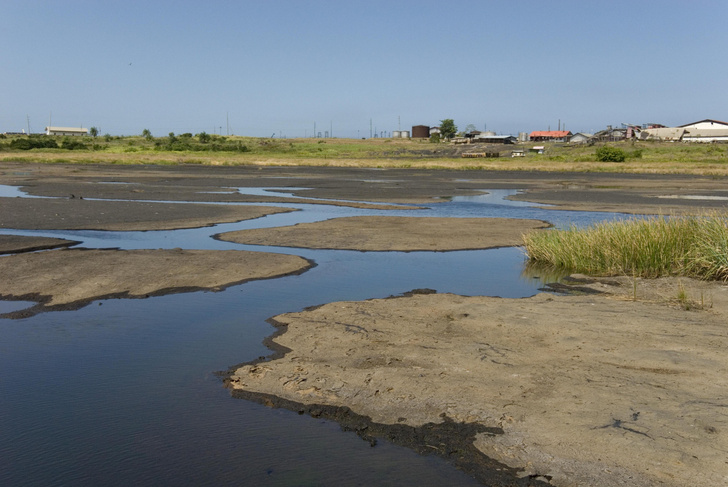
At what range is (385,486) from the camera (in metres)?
6.30

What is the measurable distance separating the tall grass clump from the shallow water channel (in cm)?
135

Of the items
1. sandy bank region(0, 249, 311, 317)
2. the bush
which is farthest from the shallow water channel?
the bush

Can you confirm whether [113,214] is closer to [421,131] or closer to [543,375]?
[543,375]

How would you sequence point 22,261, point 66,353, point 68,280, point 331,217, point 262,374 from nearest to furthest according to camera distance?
point 262,374 → point 66,353 → point 68,280 → point 22,261 → point 331,217

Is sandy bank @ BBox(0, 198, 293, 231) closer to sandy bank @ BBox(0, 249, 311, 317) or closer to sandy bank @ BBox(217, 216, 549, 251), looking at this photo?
sandy bank @ BBox(217, 216, 549, 251)

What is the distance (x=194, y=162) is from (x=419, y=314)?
7459 cm

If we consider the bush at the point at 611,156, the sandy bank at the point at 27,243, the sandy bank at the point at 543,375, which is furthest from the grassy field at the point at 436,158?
the sandy bank at the point at 543,375

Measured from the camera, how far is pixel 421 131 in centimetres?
16800

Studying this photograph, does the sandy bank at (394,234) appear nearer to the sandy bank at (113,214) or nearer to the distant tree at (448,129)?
the sandy bank at (113,214)

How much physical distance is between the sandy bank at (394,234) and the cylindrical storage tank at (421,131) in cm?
14404

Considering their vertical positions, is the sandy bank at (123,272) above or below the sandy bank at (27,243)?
below

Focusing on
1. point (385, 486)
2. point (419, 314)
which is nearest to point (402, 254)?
point (419, 314)

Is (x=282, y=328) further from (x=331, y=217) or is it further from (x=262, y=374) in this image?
(x=331, y=217)

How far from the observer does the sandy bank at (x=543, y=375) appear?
639 centimetres
